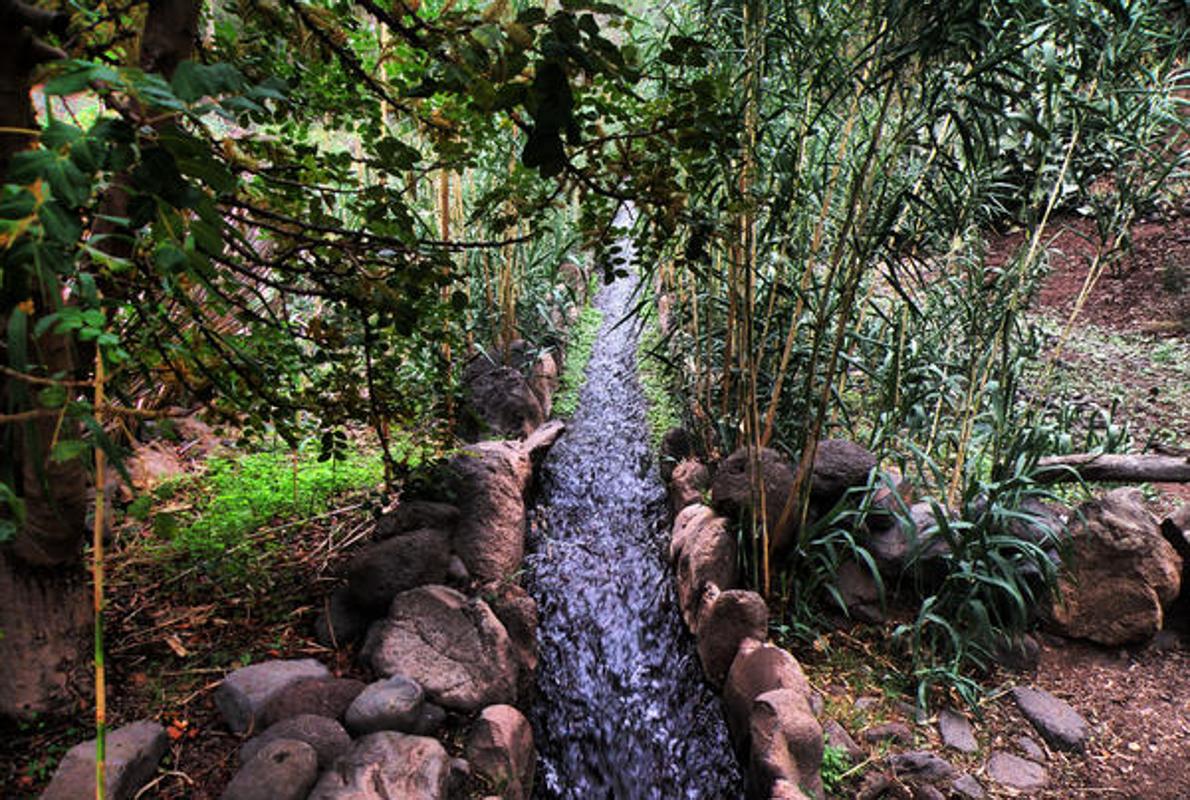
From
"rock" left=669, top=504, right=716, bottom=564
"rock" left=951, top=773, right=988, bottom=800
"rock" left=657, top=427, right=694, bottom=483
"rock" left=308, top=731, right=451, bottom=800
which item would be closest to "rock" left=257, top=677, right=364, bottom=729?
"rock" left=308, top=731, right=451, bottom=800

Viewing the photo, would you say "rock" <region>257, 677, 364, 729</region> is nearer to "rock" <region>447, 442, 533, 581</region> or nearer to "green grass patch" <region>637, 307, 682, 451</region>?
"rock" <region>447, 442, 533, 581</region>

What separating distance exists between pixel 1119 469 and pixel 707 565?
153cm

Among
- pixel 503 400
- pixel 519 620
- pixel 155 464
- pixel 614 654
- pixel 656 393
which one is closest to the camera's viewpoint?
pixel 519 620

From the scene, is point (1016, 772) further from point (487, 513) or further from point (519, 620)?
point (487, 513)

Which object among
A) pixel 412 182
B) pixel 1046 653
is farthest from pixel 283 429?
pixel 1046 653

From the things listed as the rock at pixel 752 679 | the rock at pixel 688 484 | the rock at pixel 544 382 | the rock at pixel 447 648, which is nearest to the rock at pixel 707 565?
the rock at pixel 752 679

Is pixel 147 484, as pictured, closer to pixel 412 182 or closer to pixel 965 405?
pixel 412 182

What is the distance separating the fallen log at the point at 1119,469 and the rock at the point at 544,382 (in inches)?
99.5

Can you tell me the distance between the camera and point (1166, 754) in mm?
1809

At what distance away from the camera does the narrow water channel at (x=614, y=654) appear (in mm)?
1940

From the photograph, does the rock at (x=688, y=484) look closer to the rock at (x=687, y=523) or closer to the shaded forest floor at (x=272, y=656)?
the rock at (x=687, y=523)

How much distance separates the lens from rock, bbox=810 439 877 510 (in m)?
2.31

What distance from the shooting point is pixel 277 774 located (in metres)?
1.25

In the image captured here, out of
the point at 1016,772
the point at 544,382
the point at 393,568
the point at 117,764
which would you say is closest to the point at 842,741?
the point at 1016,772
